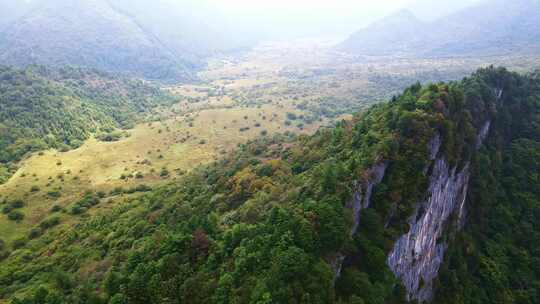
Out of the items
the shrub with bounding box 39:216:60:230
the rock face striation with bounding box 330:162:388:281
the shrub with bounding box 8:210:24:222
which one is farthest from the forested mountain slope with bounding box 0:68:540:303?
the shrub with bounding box 8:210:24:222

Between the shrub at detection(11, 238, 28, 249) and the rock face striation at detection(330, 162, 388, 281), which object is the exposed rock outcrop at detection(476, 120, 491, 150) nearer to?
the rock face striation at detection(330, 162, 388, 281)

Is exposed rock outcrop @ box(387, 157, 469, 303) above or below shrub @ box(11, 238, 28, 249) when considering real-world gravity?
above

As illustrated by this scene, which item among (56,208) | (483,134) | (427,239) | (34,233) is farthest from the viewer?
(56,208)

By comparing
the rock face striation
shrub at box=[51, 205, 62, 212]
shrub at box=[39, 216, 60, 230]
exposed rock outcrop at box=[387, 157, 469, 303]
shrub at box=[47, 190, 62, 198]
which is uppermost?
the rock face striation

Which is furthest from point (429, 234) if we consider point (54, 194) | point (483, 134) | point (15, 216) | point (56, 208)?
point (54, 194)

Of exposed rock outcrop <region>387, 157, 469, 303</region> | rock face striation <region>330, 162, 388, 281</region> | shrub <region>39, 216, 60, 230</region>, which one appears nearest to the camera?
rock face striation <region>330, 162, 388, 281</region>

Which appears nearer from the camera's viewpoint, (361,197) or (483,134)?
(361,197)

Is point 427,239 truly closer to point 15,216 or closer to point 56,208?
point 56,208

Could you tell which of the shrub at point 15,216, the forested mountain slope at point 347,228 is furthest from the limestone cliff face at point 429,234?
the shrub at point 15,216

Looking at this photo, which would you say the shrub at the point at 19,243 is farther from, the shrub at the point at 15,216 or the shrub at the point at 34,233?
the shrub at the point at 15,216
